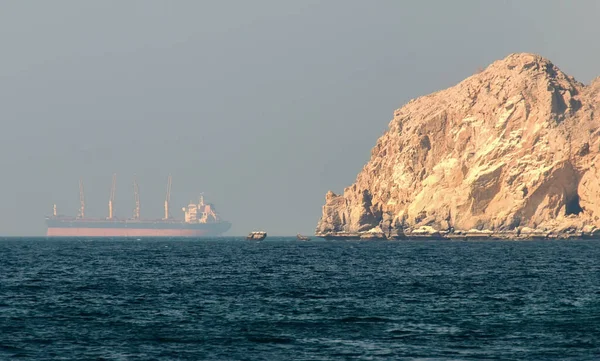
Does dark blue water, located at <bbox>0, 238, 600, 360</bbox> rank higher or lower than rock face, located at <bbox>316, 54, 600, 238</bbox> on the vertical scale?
lower

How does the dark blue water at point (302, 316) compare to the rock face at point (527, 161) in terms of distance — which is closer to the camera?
the dark blue water at point (302, 316)

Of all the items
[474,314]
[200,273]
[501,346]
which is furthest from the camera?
[200,273]

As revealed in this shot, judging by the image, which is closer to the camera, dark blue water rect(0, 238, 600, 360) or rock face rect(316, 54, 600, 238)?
dark blue water rect(0, 238, 600, 360)

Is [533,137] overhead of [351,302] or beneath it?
overhead

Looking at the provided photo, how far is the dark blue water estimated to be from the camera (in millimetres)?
39881

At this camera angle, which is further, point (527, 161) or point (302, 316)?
point (527, 161)

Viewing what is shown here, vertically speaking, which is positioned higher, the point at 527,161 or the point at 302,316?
the point at 527,161

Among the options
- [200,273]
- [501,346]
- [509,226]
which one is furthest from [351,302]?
[509,226]

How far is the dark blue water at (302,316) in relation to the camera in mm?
39881

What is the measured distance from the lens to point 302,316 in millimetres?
50969

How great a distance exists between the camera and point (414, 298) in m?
60.6

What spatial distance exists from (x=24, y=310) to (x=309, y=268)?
46.0 m

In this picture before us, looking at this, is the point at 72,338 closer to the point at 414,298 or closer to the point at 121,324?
the point at 121,324

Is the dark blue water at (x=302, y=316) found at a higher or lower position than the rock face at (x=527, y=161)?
lower
